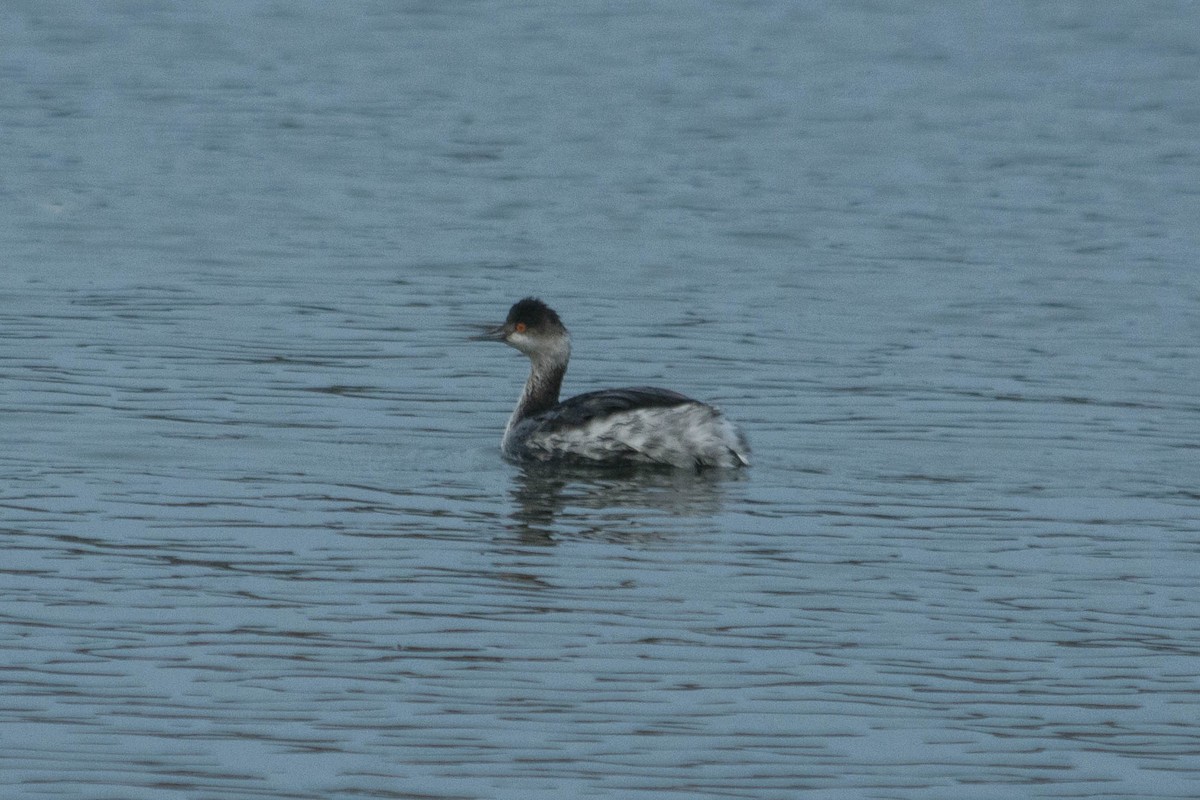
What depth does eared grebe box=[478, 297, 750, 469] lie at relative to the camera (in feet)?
47.4

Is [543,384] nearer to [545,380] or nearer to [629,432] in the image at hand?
[545,380]

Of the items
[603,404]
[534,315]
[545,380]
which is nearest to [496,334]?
[534,315]

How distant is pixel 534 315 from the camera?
1620 cm

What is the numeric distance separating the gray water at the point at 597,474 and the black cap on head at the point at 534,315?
68 cm

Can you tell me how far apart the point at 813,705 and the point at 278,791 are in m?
2.14

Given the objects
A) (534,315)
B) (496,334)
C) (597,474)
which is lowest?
(597,474)

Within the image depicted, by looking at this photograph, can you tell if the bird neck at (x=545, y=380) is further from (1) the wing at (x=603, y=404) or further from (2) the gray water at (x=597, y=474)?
(1) the wing at (x=603, y=404)

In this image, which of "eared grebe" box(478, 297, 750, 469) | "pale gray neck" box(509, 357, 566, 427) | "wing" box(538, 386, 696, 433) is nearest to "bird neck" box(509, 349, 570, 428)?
"pale gray neck" box(509, 357, 566, 427)

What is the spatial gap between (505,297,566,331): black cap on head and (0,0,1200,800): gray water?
68cm

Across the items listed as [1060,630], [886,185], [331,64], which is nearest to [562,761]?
[1060,630]

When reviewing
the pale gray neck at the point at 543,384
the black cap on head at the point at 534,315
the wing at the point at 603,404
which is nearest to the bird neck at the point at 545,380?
the pale gray neck at the point at 543,384

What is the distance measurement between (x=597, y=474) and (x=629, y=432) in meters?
0.30

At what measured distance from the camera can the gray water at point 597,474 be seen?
367 inches

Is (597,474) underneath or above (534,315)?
underneath
